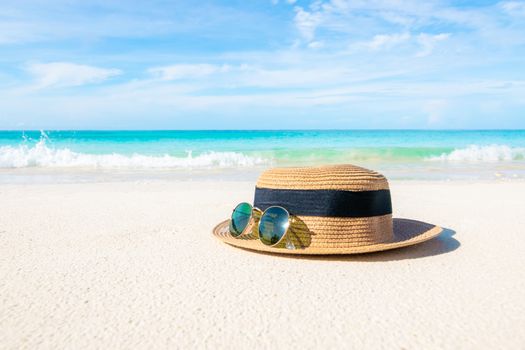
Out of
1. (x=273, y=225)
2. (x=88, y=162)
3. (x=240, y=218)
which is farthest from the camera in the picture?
(x=88, y=162)

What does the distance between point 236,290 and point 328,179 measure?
4.36 ft

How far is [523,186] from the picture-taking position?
10.3 meters

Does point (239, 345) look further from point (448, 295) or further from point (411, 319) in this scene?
point (448, 295)

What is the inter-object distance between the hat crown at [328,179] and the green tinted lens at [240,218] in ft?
Result: 1.14

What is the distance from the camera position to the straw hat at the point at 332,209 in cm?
442

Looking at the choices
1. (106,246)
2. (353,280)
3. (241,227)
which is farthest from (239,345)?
(106,246)

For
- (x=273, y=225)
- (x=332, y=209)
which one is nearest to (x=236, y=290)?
(x=273, y=225)

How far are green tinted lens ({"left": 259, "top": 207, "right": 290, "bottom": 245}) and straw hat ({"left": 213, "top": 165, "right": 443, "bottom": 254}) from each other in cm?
8

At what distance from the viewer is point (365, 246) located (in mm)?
4477

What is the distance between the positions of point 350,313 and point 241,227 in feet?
6.42

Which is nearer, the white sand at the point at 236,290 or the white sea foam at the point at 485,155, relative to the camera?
the white sand at the point at 236,290

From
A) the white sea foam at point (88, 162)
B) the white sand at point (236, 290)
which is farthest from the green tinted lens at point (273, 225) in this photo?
the white sea foam at point (88, 162)

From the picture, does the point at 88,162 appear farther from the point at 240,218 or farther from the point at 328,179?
the point at 328,179

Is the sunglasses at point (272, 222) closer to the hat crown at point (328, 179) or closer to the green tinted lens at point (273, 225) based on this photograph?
the green tinted lens at point (273, 225)
